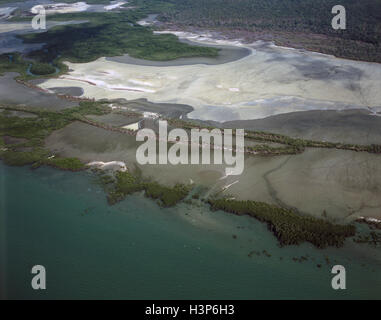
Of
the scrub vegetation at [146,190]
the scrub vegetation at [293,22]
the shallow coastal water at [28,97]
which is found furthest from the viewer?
the scrub vegetation at [293,22]

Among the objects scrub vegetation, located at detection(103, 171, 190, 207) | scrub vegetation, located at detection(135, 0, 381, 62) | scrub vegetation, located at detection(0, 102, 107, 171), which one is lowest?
scrub vegetation, located at detection(103, 171, 190, 207)

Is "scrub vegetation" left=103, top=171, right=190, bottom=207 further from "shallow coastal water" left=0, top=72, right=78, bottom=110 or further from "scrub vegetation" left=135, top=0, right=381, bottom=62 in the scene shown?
"scrub vegetation" left=135, top=0, right=381, bottom=62

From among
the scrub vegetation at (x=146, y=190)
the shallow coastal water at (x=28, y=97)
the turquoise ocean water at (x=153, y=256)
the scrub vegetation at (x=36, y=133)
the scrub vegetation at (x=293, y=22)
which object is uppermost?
the scrub vegetation at (x=293, y=22)

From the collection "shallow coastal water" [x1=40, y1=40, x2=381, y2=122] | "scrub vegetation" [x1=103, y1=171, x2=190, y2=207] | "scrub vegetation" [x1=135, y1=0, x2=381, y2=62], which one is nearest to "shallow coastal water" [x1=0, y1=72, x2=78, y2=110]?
"shallow coastal water" [x1=40, y1=40, x2=381, y2=122]

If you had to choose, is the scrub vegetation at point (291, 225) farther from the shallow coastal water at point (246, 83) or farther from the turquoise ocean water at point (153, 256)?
the shallow coastal water at point (246, 83)

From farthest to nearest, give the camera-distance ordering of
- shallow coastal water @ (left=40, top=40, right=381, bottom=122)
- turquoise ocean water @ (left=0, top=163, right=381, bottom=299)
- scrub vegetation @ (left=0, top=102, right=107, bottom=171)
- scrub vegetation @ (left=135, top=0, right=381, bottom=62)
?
scrub vegetation @ (left=135, top=0, right=381, bottom=62) → shallow coastal water @ (left=40, top=40, right=381, bottom=122) → scrub vegetation @ (left=0, top=102, right=107, bottom=171) → turquoise ocean water @ (left=0, top=163, right=381, bottom=299)

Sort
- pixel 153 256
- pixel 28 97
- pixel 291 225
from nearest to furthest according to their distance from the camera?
1. pixel 153 256
2. pixel 291 225
3. pixel 28 97

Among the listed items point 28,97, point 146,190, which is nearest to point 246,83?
point 146,190

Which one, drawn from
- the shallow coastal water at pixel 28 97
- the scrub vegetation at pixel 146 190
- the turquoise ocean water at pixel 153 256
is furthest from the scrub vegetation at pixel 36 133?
the turquoise ocean water at pixel 153 256

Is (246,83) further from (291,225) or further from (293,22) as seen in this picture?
(293,22)
